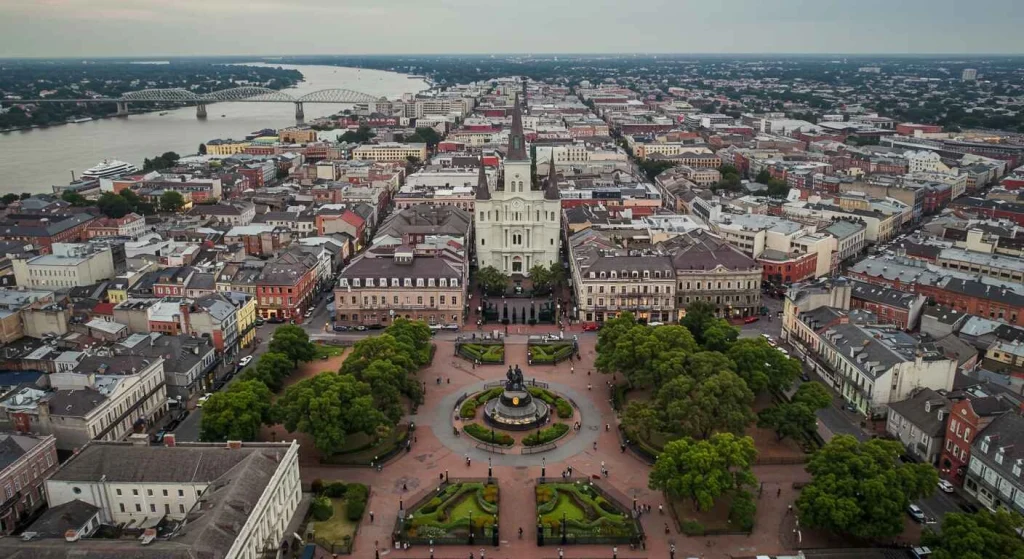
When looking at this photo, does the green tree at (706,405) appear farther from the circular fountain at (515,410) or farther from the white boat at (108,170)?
the white boat at (108,170)

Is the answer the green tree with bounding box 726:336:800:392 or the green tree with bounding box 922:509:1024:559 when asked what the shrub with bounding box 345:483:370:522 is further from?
the green tree with bounding box 922:509:1024:559

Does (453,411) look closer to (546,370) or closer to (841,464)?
(546,370)

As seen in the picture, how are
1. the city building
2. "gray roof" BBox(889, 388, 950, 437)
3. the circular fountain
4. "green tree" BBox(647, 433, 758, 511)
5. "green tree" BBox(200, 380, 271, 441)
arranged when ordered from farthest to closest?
the circular fountain → "gray roof" BBox(889, 388, 950, 437) → "green tree" BBox(200, 380, 271, 441) → "green tree" BBox(647, 433, 758, 511) → the city building

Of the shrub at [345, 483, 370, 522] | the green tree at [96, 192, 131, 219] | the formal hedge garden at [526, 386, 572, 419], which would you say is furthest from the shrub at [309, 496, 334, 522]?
the green tree at [96, 192, 131, 219]

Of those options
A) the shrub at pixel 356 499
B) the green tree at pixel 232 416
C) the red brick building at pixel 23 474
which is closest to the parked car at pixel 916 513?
the shrub at pixel 356 499

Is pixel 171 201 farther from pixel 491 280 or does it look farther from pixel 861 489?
pixel 861 489

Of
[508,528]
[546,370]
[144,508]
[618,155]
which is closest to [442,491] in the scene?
[508,528]
